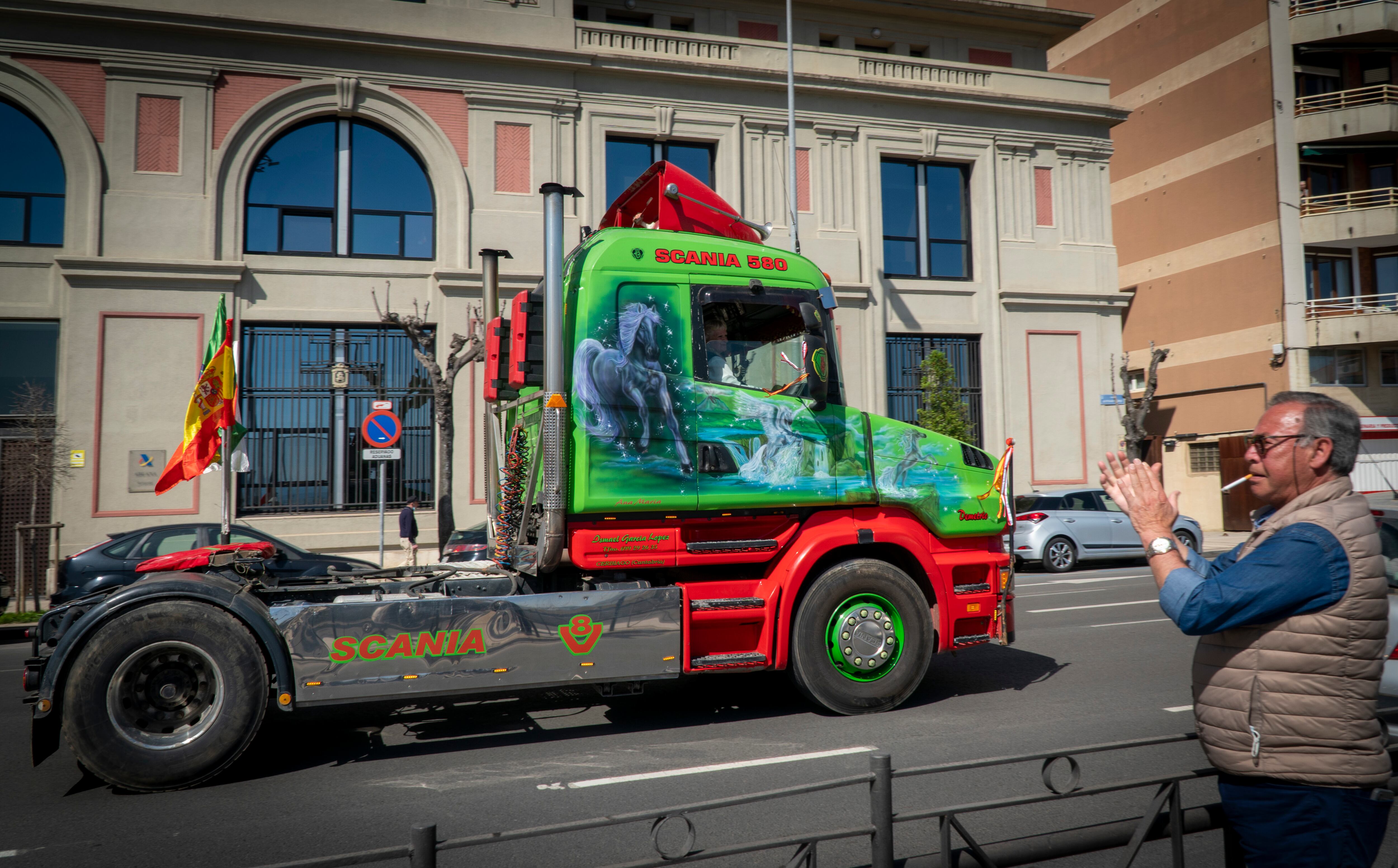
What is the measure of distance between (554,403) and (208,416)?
6.41 metres

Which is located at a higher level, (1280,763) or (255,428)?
(255,428)

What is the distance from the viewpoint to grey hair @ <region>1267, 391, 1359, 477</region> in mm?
2410

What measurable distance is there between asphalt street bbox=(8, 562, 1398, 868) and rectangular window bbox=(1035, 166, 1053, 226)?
1786cm

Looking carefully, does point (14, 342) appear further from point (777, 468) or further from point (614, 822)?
point (614, 822)

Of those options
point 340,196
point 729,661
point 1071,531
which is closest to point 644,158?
point 340,196

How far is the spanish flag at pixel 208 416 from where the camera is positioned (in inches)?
391

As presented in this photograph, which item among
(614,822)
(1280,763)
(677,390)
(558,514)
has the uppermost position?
(677,390)

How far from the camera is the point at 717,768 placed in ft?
17.1

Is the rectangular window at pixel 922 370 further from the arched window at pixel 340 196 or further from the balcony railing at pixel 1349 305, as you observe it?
the arched window at pixel 340 196

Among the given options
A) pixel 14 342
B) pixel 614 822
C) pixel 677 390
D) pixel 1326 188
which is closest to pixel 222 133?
pixel 14 342

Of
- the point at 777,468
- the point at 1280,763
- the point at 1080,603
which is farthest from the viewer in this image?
the point at 1080,603

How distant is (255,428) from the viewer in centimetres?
1786

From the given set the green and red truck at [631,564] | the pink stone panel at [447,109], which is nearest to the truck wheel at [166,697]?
the green and red truck at [631,564]

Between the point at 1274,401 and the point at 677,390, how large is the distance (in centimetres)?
404
